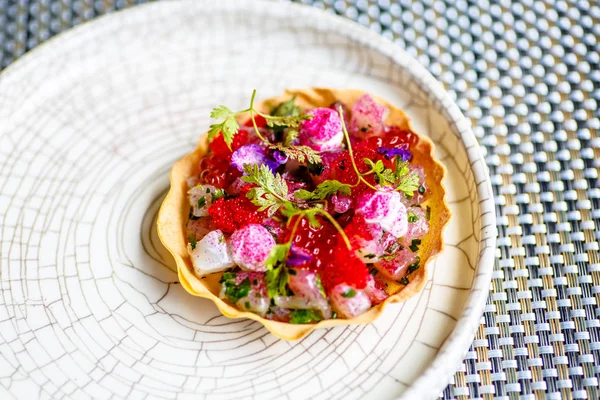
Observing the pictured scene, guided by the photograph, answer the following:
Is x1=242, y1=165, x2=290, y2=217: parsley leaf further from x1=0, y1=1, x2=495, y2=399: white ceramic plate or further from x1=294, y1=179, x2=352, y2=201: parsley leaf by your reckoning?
x1=0, y1=1, x2=495, y2=399: white ceramic plate

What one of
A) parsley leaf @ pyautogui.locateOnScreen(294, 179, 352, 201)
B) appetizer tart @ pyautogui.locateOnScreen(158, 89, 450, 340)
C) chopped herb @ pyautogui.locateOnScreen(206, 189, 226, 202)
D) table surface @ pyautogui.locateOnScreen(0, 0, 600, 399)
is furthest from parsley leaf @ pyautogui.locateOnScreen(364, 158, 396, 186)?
table surface @ pyautogui.locateOnScreen(0, 0, 600, 399)

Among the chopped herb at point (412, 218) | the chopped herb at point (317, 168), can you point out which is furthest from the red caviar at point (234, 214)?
the chopped herb at point (412, 218)

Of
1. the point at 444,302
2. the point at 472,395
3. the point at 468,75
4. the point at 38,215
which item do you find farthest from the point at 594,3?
the point at 38,215

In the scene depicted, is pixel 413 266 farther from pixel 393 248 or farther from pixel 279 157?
pixel 279 157

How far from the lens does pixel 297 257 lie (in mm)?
2070

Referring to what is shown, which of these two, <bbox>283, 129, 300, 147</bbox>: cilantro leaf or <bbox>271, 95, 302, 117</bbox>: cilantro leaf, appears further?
<bbox>271, 95, 302, 117</bbox>: cilantro leaf

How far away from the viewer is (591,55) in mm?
3004

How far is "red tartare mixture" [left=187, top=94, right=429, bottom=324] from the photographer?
2078 millimetres

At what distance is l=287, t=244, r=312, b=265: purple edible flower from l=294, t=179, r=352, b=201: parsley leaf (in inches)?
8.5

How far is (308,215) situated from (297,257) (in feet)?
0.50

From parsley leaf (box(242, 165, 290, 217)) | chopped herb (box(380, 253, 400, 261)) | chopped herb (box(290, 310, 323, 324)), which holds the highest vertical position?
parsley leaf (box(242, 165, 290, 217))

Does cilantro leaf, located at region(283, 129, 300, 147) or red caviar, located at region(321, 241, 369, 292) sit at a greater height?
cilantro leaf, located at region(283, 129, 300, 147)

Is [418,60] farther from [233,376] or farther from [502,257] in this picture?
[233,376]

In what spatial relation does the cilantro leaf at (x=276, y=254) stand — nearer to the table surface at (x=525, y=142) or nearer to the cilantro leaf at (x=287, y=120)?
the cilantro leaf at (x=287, y=120)
